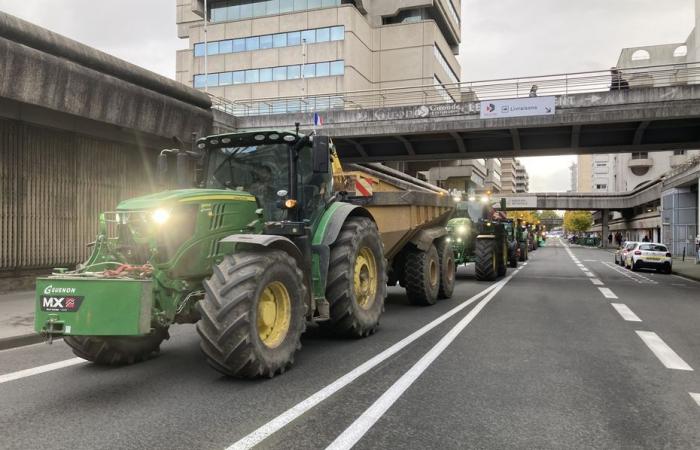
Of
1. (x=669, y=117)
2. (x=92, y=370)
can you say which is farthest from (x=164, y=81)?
(x=669, y=117)

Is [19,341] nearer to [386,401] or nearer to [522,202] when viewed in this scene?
[386,401]

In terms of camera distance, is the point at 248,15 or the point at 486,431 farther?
the point at 248,15

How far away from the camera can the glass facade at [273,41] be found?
49.8 meters

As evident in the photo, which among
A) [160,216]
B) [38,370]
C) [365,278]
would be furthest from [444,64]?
[38,370]

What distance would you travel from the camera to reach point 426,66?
53.0 meters

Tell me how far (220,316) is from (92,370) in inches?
79.4

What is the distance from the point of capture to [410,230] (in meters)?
10.3

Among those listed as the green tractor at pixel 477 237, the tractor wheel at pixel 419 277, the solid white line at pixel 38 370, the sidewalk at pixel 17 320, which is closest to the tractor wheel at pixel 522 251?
the green tractor at pixel 477 237

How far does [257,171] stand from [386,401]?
3.38 m

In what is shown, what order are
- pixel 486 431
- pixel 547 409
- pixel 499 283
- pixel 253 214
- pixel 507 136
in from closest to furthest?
pixel 486 431
pixel 547 409
pixel 253 214
pixel 499 283
pixel 507 136

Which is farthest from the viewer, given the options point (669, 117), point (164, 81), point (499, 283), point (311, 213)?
point (669, 117)

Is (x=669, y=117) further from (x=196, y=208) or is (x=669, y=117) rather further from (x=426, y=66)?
(x=426, y=66)

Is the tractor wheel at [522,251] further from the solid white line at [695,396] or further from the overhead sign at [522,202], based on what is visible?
the solid white line at [695,396]

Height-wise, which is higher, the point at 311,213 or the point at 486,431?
the point at 311,213
